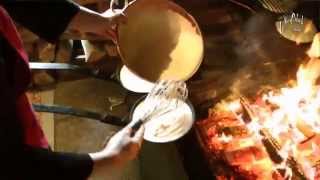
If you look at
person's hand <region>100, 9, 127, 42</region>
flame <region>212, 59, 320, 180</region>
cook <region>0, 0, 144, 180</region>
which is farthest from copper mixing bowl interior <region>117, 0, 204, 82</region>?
flame <region>212, 59, 320, 180</region>

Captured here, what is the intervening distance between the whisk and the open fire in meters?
0.15

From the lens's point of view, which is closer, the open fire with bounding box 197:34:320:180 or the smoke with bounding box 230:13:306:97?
the open fire with bounding box 197:34:320:180

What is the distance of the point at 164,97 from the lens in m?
1.82

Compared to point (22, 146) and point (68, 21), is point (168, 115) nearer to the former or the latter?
point (68, 21)

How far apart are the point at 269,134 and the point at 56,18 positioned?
0.91 metres

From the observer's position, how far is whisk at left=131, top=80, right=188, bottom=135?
1718 millimetres

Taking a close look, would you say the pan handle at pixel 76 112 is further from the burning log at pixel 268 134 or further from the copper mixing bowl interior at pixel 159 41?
the copper mixing bowl interior at pixel 159 41

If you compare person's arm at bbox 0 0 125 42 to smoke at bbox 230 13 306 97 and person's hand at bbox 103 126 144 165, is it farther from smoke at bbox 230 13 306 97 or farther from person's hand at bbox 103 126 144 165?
smoke at bbox 230 13 306 97

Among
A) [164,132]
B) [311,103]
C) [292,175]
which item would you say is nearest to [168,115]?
[164,132]

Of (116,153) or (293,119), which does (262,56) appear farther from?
(116,153)

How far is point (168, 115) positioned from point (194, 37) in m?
0.33

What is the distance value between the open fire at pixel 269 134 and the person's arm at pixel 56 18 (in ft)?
2.00

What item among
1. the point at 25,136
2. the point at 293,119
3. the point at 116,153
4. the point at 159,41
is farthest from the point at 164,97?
the point at 25,136

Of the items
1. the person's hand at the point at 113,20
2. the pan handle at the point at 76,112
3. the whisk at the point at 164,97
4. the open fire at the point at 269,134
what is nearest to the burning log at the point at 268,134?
the open fire at the point at 269,134
